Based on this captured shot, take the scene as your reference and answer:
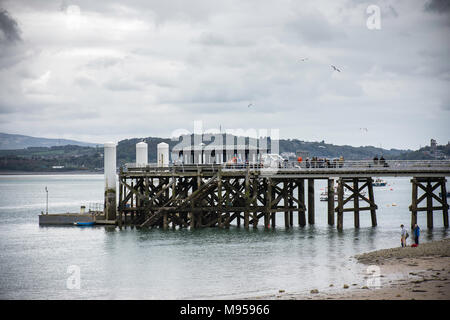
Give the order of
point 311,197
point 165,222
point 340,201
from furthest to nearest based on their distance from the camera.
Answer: point 311,197 < point 165,222 < point 340,201

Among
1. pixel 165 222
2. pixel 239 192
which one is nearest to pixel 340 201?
pixel 239 192

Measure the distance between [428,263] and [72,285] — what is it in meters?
18.5

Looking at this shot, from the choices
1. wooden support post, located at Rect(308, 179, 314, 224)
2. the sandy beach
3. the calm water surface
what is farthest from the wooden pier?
the sandy beach

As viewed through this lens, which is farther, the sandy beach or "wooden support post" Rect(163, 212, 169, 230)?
"wooden support post" Rect(163, 212, 169, 230)

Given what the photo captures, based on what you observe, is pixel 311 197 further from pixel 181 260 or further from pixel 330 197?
pixel 181 260

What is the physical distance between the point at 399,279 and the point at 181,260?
15433mm

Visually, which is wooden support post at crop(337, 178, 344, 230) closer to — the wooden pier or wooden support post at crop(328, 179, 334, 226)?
the wooden pier

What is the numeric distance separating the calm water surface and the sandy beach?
3.60 feet

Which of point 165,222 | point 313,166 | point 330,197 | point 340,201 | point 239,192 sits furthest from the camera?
point 165,222

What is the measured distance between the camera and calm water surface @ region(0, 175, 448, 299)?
111 ft

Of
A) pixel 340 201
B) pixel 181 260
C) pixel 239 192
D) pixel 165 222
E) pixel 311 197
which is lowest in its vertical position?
pixel 181 260

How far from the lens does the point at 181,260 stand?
42.5 metres
